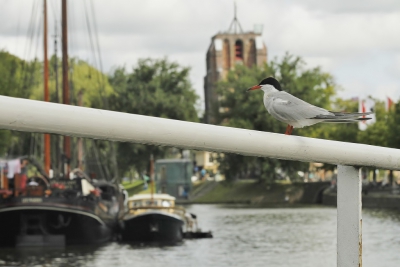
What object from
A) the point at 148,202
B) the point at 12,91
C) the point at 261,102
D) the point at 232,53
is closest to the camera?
the point at 148,202

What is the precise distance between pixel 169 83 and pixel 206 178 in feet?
63.0

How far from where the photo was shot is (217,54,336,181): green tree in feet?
267

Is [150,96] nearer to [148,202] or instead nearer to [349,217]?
[148,202]

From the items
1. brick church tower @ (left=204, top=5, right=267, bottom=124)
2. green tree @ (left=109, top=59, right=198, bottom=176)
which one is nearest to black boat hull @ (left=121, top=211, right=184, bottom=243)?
green tree @ (left=109, top=59, right=198, bottom=176)

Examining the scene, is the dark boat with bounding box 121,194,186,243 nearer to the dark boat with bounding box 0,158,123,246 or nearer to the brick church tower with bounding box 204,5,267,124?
the dark boat with bounding box 0,158,123,246

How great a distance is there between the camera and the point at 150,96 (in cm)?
8969

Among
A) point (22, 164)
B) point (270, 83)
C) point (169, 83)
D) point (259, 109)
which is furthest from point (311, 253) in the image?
point (169, 83)

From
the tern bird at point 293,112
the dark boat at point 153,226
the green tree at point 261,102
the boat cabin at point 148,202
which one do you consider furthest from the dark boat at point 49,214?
the green tree at point 261,102

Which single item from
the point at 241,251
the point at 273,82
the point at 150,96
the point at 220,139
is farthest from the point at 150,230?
the point at 150,96

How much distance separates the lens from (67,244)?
36.4 meters

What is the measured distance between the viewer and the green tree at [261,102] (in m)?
81.5

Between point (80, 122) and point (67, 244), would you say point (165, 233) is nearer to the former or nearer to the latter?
point (67, 244)

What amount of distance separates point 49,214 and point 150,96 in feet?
176

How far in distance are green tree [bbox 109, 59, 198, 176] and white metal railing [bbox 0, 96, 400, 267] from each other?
8260 centimetres
